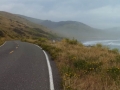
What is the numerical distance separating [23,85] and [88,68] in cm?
318

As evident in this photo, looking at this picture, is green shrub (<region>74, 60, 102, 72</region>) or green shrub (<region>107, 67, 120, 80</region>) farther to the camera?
green shrub (<region>74, 60, 102, 72</region>)

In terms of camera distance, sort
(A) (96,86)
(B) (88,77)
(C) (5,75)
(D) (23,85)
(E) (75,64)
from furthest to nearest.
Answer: (E) (75,64) → (C) (5,75) → (B) (88,77) → (D) (23,85) → (A) (96,86)

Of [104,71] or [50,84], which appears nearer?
[50,84]

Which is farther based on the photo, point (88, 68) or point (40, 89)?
point (88, 68)

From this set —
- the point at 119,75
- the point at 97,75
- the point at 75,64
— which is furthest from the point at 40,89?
the point at 75,64

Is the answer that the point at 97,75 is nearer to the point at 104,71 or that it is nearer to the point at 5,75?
the point at 104,71

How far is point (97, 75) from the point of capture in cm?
799

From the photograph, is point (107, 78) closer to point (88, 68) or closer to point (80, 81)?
point (80, 81)

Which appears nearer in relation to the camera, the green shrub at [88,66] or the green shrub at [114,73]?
the green shrub at [114,73]

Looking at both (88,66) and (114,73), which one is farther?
(88,66)

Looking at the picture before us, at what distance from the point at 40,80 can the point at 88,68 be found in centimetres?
233

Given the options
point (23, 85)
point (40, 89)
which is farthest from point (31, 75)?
point (40, 89)

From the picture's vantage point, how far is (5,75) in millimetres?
8859

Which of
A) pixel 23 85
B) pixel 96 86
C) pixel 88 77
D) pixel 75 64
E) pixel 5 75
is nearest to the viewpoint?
pixel 96 86
